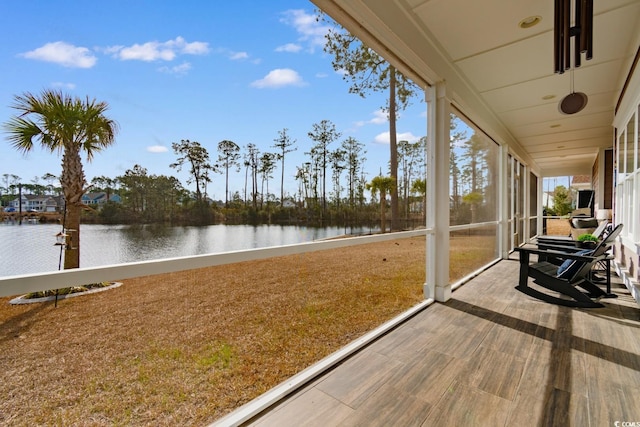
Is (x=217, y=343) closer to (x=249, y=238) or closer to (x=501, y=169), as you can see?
(x=249, y=238)

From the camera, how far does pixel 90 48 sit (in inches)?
45.4

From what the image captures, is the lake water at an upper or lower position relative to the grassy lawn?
upper

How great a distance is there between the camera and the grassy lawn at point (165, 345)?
4.55ft

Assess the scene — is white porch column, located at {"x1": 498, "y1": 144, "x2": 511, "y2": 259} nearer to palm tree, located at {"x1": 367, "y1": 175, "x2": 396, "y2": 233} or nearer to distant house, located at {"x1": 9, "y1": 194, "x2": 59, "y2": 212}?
palm tree, located at {"x1": 367, "y1": 175, "x2": 396, "y2": 233}

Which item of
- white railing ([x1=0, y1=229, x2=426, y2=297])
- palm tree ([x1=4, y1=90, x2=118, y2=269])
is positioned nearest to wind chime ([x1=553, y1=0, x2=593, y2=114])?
white railing ([x1=0, y1=229, x2=426, y2=297])

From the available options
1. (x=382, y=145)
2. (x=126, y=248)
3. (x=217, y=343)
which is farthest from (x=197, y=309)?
(x=382, y=145)

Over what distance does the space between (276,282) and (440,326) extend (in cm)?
156

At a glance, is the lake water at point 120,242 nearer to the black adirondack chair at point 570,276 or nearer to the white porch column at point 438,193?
the white porch column at point 438,193

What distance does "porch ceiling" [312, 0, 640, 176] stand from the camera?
95.3 inches

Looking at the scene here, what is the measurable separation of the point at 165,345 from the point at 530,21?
4.00 metres

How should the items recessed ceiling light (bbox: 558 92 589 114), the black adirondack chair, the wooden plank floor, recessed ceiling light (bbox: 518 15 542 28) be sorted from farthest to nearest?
recessed ceiling light (bbox: 558 92 589 114), the black adirondack chair, recessed ceiling light (bbox: 518 15 542 28), the wooden plank floor

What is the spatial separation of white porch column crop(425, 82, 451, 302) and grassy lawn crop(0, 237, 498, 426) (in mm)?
1056

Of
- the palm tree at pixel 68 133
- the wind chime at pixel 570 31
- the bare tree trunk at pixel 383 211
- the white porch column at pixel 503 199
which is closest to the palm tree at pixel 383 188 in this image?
the bare tree trunk at pixel 383 211

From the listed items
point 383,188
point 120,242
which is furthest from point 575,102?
point 120,242
